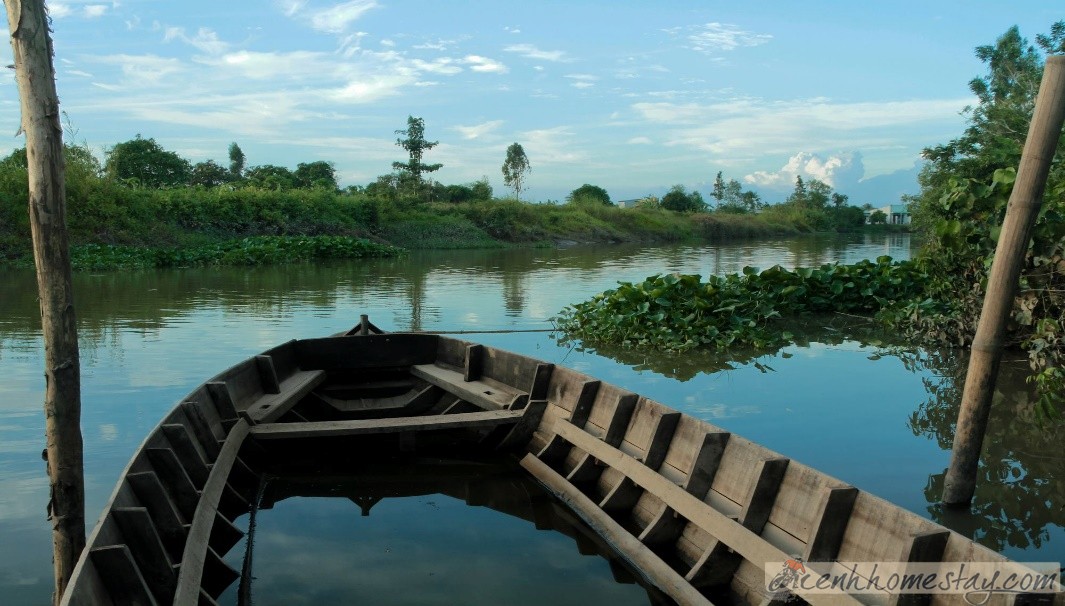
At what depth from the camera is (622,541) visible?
165 inches

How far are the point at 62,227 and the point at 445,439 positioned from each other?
10.8 ft

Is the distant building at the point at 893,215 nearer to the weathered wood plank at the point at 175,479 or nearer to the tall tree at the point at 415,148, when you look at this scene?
the tall tree at the point at 415,148

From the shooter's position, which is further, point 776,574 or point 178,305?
point 178,305

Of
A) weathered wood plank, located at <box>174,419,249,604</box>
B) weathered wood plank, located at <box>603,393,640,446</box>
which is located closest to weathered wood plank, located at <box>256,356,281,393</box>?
weathered wood plank, located at <box>174,419,249,604</box>

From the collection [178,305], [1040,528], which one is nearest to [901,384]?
[1040,528]

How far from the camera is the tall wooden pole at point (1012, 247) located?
4039mm

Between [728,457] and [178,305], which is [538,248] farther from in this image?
[728,457]

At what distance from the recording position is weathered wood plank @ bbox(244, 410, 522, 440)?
17.9ft

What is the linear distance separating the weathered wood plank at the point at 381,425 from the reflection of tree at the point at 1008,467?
9.28 ft

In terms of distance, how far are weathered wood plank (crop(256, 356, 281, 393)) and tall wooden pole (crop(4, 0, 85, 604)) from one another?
8.67 ft

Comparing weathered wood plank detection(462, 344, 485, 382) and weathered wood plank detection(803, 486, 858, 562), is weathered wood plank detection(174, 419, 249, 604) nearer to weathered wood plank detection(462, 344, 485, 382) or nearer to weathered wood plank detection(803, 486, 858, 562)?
weathered wood plank detection(462, 344, 485, 382)

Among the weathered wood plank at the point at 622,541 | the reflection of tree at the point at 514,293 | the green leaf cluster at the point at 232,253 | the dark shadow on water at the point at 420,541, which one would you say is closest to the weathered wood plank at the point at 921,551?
the weathered wood plank at the point at 622,541

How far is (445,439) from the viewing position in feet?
20.4

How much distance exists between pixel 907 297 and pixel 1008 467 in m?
7.66
